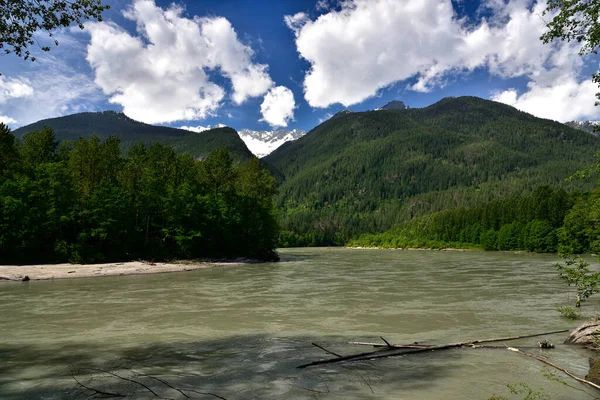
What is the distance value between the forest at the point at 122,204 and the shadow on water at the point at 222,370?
43.6m

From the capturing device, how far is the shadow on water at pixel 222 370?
10.6 meters

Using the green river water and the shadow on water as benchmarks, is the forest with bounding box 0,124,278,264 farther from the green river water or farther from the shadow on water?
the shadow on water

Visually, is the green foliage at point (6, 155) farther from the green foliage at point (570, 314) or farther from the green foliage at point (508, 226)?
the green foliage at point (508, 226)

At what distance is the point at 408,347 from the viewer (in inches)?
552

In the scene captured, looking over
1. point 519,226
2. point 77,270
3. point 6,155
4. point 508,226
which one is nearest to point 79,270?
point 77,270

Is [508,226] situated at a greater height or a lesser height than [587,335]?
greater

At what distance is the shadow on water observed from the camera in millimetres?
10602

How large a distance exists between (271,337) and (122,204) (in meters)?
47.9

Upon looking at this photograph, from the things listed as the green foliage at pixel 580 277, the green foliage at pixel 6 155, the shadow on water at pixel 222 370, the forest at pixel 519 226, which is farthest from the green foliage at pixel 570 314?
the forest at pixel 519 226

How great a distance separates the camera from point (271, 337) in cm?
1739

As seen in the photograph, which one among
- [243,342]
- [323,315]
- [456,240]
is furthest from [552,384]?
[456,240]

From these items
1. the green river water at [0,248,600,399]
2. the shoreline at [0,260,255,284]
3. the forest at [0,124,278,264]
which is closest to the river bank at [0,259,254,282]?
the shoreline at [0,260,255,284]

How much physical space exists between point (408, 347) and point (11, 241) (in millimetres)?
55772

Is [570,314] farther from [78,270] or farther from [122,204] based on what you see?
[122,204]
